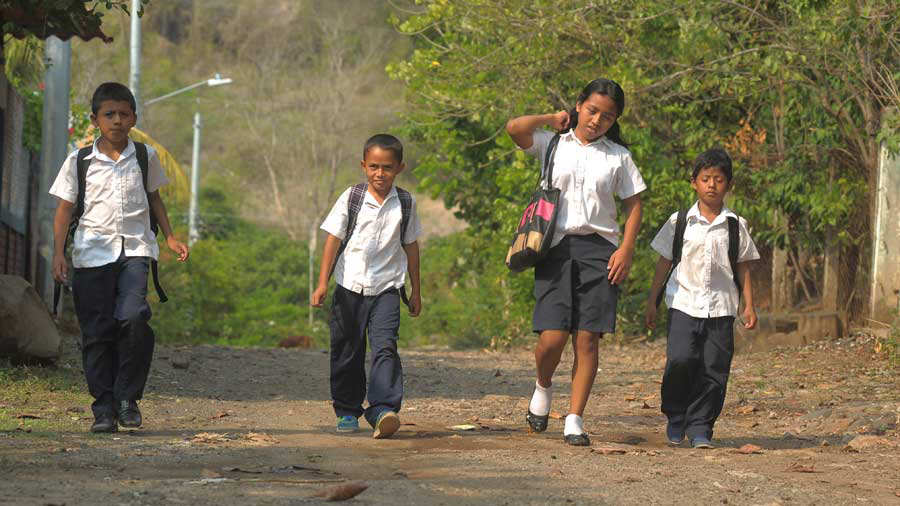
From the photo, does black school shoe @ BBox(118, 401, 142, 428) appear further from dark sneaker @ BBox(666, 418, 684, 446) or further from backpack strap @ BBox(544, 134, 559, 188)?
dark sneaker @ BBox(666, 418, 684, 446)

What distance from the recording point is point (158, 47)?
6172 cm

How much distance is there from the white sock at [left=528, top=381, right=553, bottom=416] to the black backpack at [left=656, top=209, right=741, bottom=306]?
2.59ft

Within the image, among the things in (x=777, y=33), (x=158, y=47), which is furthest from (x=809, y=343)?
(x=158, y=47)

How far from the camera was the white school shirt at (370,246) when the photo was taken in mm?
7363

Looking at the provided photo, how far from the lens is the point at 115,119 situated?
7.14m

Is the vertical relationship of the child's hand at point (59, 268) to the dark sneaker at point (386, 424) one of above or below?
above

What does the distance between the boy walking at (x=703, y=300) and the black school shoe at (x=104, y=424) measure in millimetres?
2940

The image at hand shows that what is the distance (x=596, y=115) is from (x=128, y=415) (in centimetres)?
298

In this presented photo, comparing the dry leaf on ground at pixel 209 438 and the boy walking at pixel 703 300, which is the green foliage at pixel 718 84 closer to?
the boy walking at pixel 703 300

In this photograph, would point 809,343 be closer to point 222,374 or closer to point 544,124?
point 222,374

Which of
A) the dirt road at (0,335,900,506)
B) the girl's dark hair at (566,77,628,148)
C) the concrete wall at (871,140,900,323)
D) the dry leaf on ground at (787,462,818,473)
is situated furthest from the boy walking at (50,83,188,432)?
the concrete wall at (871,140,900,323)

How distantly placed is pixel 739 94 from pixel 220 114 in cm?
4549

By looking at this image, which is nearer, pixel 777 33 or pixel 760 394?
pixel 760 394

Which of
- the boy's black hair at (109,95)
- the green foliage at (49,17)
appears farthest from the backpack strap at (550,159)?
the green foliage at (49,17)
